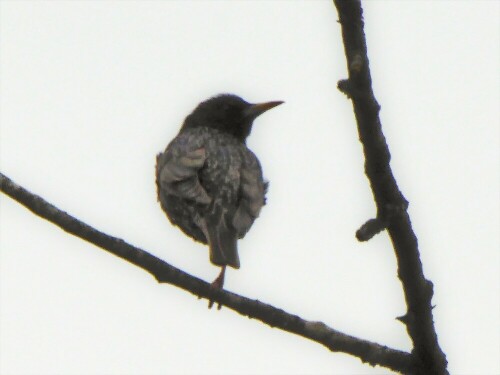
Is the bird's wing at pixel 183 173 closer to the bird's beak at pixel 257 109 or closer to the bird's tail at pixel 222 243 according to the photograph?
→ the bird's tail at pixel 222 243

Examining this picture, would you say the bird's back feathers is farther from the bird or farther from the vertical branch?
the vertical branch

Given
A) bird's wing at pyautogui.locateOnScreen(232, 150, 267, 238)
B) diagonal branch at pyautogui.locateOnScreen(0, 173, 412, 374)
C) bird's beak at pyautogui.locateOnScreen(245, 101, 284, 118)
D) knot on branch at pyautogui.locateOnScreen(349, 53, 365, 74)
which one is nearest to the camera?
knot on branch at pyautogui.locateOnScreen(349, 53, 365, 74)

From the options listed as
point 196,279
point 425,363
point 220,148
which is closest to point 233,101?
point 220,148

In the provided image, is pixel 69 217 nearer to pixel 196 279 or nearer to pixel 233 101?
pixel 196 279

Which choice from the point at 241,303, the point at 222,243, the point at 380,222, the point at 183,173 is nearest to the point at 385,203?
the point at 380,222

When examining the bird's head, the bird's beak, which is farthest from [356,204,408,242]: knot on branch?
the bird's beak

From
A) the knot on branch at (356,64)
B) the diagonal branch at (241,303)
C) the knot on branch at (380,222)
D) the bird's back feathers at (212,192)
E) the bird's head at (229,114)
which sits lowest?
the diagonal branch at (241,303)

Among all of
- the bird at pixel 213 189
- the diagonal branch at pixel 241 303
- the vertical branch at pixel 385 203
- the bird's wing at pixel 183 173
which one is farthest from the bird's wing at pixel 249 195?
the vertical branch at pixel 385 203
